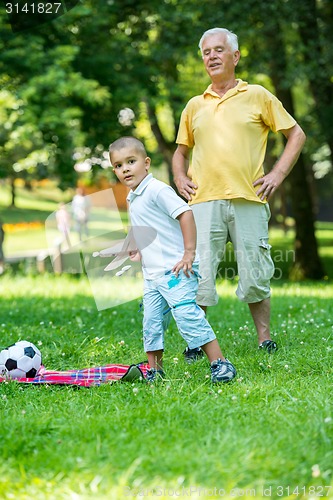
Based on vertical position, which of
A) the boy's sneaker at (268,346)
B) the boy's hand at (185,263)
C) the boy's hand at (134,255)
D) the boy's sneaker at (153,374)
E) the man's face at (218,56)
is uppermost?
the man's face at (218,56)

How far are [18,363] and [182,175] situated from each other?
1.88 m

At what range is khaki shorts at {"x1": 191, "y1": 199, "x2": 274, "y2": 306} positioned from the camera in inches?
207

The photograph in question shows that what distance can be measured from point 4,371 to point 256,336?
2.21 meters

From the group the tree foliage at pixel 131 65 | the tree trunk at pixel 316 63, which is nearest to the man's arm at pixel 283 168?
the tree foliage at pixel 131 65

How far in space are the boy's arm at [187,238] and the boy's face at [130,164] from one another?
1.42 feet

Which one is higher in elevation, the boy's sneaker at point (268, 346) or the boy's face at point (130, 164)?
the boy's face at point (130, 164)

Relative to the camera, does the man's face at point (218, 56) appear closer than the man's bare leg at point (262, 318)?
Yes

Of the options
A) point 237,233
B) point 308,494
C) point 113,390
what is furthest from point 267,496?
point 237,233

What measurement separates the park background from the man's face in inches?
82.0

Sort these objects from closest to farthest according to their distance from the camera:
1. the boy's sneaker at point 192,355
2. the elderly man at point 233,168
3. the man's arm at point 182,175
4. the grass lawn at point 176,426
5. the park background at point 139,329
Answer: the grass lawn at point 176,426 → the park background at point 139,329 → the boy's sneaker at point 192,355 → the elderly man at point 233,168 → the man's arm at point 182,175

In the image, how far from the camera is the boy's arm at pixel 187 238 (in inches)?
171

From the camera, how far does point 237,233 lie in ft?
17.3

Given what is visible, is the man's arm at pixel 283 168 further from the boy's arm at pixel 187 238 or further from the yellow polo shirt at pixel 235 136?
the boy's arm at pixel 187 238

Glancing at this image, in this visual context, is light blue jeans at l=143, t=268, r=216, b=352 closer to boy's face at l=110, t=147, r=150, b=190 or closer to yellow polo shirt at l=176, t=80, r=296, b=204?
boy's face at l=110, t=147, r=150, b=190
